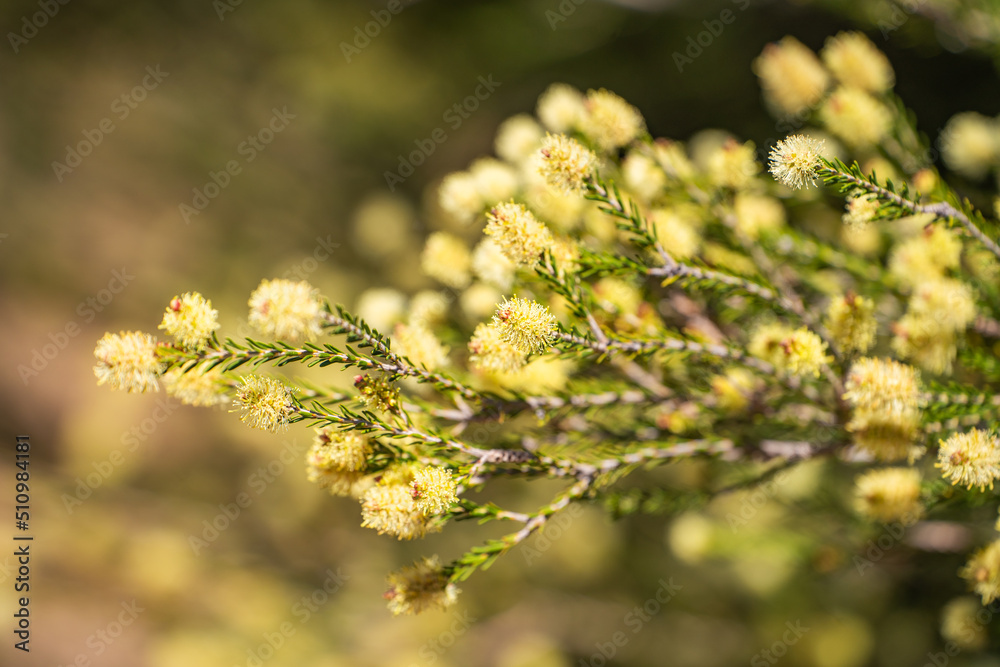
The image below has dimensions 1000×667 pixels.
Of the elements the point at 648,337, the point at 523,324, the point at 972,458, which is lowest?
the point at 972,458

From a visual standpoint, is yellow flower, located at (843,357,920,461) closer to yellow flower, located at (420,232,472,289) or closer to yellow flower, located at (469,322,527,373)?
yellow flower, located at (469,322,527,373)

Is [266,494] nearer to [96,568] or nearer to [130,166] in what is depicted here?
[96,568]

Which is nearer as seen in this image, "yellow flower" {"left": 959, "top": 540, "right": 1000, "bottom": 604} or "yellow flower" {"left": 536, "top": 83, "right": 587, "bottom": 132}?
"yellow flower" {"left": 959, "top": 540, "right": 1000, "bottom": 604}

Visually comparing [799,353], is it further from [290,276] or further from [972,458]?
[290,276]

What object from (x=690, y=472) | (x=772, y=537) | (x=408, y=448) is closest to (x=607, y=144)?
(x=408, y=448)

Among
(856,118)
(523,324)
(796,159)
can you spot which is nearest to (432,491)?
(523,324)

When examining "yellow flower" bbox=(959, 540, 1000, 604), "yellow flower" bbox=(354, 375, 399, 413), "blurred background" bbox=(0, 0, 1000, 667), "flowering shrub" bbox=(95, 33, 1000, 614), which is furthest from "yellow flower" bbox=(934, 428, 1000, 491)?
"blurred background" bbox=(0, 0, 1000, 667)
